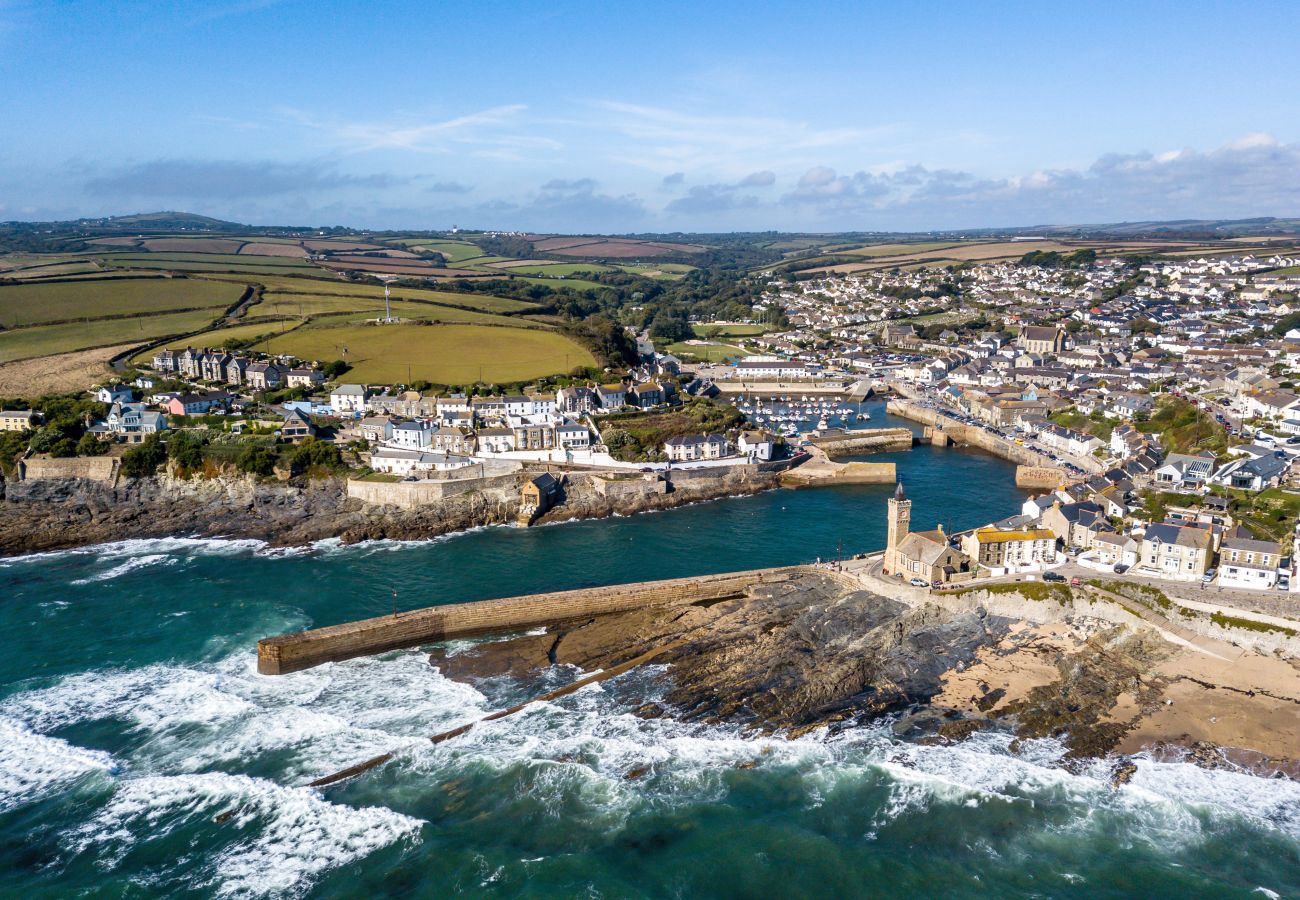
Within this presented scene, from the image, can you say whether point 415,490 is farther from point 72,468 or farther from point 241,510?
point 72,468

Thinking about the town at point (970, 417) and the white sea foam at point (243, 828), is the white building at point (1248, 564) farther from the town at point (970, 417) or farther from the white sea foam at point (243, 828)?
the white sea foam at point (243, 828)

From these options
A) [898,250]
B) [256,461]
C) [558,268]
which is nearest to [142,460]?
[256,461]

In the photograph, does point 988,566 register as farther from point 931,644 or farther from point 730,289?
point 730,289

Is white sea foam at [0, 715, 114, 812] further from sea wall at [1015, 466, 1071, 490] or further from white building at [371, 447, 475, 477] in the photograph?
sea wall at [1015, 466, 1071, 490]

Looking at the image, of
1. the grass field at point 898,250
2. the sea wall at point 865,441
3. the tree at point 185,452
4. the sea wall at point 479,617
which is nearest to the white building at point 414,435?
the tree at point 185,452

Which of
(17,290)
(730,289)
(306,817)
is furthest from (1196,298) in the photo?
(17,290)
